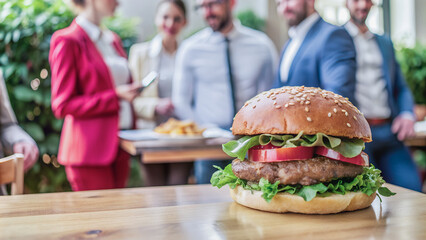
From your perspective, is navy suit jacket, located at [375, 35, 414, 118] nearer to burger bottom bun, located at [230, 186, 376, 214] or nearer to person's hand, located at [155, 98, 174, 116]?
person's hand, located at [155, 98, 174, 116]

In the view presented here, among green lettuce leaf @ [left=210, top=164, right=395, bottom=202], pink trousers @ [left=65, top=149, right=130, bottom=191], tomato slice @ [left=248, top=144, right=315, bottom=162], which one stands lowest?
pink trousers @ [left=65, top=149, right=130, bottom=191]

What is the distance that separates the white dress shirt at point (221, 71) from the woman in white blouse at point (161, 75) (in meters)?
0.33

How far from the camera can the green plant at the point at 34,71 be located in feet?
12.8

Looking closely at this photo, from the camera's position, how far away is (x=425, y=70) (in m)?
6.73

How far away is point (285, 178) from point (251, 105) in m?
0.28

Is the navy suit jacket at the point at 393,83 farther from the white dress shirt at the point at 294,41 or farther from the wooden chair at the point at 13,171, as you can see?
the wooden chair at the point at 13,171

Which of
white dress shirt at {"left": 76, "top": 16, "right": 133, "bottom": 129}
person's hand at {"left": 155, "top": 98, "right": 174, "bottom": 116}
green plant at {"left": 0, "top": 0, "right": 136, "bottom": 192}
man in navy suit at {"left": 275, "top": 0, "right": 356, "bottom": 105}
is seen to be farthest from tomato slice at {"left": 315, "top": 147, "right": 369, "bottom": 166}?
green plant at {"left": 0, "top": 0, "right": 136, "bottom": 192}

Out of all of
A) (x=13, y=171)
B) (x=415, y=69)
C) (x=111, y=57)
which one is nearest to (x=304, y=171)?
(x=13, y=171)

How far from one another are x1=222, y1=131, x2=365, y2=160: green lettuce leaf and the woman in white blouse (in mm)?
A: 2021

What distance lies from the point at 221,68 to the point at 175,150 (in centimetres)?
91

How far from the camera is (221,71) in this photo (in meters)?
3.23

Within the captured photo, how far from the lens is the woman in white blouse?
10.8 feet

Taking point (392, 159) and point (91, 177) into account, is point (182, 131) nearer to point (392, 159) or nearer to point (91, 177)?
point (91, 177)

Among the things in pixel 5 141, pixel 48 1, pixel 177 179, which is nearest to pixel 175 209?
pixel 5 141
